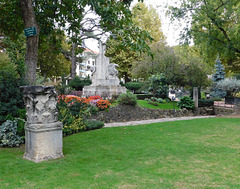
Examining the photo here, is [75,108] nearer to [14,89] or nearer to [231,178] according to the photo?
[14,89]

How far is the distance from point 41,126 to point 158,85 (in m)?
14.9

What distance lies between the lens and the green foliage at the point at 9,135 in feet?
21.8

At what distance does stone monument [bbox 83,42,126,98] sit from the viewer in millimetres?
16812

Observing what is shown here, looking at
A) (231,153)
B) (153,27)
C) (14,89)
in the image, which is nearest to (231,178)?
(231,153)

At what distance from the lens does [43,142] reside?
5262 millimetres

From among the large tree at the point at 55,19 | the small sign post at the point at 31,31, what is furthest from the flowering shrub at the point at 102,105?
the small sign post at the point at 31,31

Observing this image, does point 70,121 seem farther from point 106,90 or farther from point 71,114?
point 106,90

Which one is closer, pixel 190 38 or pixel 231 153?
pixel 231 153

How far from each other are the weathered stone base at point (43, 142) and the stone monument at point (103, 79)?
11.3m

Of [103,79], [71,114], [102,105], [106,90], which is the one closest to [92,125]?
[71,114]

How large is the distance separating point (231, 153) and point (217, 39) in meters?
14.1

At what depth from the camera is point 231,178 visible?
13.4 feet

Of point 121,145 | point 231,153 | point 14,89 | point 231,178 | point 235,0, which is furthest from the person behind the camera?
point 235,0

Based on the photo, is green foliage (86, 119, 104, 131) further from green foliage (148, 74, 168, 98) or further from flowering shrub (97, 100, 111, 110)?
green foliage (148, 74, 168, 98)
